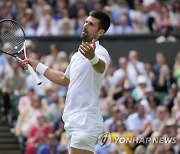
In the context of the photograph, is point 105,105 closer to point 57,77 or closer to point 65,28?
point 65,28

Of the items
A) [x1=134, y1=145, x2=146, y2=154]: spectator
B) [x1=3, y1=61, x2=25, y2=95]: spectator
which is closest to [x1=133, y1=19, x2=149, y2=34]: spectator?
[x1=3, y1=61, x2=25, y2=95]: spectator

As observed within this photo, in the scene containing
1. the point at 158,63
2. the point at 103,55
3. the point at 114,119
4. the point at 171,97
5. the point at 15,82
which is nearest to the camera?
the point at 103,55

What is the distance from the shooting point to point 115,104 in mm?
17094

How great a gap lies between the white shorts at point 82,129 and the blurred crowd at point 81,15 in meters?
11.1

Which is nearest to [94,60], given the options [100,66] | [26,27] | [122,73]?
[100,66]

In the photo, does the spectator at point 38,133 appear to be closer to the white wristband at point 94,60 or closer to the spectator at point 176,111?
the spectator at point 176,111

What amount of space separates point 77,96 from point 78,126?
336 mm

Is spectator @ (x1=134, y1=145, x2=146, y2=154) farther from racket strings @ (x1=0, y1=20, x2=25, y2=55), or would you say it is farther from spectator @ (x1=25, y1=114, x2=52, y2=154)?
racket strings @ (x1=0, y1=20, x2=25, y2=55)

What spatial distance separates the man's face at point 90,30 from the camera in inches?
374

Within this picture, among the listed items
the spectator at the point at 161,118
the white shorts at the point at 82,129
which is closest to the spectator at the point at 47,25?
the spectator at the point at 161,118

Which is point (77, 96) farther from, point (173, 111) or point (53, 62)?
point (53, 62)

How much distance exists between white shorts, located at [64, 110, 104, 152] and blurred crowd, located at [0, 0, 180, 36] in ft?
36.3

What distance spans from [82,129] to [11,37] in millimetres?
1662

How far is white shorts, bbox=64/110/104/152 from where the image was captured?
9.41m
